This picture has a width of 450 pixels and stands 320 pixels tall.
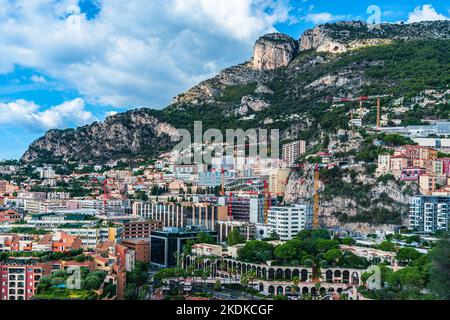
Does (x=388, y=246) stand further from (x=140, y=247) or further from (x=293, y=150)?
(x=293, y=150)

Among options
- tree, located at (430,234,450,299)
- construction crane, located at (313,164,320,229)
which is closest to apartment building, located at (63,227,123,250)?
construction crane, located at (313,164,320,229)

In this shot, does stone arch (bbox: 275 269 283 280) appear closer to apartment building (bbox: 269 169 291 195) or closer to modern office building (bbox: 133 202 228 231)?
modern office building (bbox: 133 202 228 231)

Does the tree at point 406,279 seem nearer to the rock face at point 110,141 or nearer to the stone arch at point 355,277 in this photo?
the stone arch at point 355,277

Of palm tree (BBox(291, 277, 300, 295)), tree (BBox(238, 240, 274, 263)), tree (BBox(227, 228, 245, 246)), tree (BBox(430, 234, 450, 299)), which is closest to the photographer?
tree (BBox(430, 234, 450, 299))

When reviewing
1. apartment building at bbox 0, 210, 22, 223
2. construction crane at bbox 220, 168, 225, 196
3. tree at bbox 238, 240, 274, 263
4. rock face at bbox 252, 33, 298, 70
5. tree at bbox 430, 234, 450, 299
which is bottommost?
tree at bbox 238, 240, 274, 263

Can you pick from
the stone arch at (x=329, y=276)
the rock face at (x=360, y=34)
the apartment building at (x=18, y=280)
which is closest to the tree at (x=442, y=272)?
the apartment building at (x=18, y=280)

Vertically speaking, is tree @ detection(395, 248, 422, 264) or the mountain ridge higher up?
the mountain ridge

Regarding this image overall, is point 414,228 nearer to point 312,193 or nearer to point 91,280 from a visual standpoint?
point 312,193

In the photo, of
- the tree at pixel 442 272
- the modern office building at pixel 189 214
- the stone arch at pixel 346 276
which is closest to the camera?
the tree at pixel 442 272
